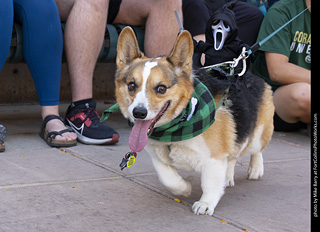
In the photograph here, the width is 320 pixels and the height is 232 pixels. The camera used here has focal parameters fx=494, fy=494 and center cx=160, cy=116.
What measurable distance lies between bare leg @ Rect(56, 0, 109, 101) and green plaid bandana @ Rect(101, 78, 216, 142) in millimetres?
1625

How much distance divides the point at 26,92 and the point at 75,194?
303 centimetres

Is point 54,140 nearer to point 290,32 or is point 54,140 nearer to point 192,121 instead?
point 192,121

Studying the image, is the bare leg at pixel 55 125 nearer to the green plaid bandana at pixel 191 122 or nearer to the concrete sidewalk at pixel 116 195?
the concrete sidewalk at pixel 116 195

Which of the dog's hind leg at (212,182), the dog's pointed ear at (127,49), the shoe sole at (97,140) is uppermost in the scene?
the dog's pointed ear at (127,49)

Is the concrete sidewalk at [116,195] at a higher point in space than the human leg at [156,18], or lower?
lower

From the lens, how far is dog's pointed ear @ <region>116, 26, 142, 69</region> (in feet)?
9.27

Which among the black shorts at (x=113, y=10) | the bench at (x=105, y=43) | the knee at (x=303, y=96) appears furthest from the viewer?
the knee at (x=303, y=96)

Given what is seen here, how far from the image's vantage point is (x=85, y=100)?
426 centimetres

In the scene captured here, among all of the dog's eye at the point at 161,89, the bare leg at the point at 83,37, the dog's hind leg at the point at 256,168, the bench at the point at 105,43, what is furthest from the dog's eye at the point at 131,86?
the bench at the point at 105,43

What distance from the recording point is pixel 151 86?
2.60 meters

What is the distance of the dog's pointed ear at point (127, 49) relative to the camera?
2.83 metres

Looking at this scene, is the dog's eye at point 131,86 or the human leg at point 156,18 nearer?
the dog's eye at point 131,86

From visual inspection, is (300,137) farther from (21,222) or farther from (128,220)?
(21,222)

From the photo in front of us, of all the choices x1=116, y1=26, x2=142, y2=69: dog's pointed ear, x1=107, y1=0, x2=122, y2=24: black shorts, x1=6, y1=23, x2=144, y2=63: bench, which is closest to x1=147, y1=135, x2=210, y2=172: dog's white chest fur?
x1=116, y1=26, x2=142, y2=69: dog's pointed ear
